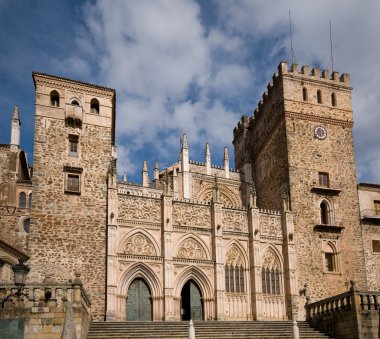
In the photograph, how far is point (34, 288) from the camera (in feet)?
68.5

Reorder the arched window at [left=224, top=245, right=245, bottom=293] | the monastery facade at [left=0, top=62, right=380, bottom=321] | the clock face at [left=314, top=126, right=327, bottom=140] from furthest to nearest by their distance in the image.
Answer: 1. the clock face at [left=314, top=126, right=327, bottom=140]
2. the arched window at [left=224, top=245, right=245, bottom=293]
3. the monastery facade at [left=0, top=62, right=380, bottom=321]

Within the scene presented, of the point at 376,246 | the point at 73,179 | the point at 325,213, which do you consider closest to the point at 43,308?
the point at 73,179

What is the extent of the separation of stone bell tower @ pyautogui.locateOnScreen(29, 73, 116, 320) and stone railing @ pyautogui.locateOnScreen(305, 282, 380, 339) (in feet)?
39.0

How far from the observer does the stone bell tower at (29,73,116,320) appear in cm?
2802

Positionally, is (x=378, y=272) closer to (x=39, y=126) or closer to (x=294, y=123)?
(x=294, y=123)

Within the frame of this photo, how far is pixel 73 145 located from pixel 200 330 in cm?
1254

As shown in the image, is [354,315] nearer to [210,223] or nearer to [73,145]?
[210,223]

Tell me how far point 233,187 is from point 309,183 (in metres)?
12.1

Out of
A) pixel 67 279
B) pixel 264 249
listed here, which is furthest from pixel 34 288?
pixel 264 249

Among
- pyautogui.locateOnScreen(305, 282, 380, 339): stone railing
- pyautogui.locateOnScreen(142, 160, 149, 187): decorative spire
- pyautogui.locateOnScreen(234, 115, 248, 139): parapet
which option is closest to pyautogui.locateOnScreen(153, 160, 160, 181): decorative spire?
pyautogui.locateOnScreen(142, 160, 149, 187): decorative spire

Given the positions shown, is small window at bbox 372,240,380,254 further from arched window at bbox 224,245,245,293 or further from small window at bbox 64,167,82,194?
small window at bbox 64,167,82,194

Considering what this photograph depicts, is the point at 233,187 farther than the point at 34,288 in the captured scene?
Yes

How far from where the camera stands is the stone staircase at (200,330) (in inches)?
958

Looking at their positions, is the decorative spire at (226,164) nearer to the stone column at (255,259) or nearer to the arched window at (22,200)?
the stone column at (255,259)
